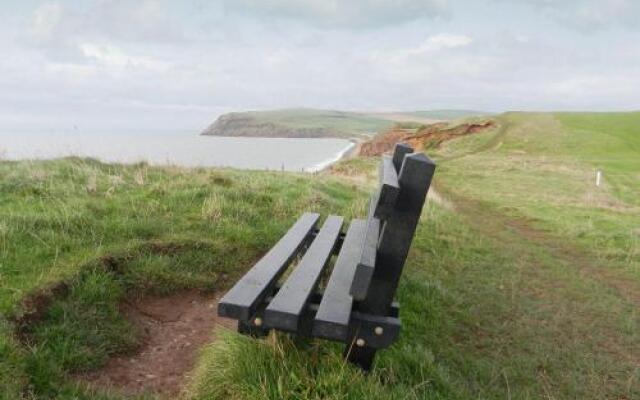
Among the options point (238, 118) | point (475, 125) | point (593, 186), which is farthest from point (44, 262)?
point (238, 118)

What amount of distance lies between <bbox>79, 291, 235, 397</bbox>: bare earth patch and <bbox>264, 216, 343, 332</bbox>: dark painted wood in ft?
3.49

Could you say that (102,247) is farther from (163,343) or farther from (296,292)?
(296,292)

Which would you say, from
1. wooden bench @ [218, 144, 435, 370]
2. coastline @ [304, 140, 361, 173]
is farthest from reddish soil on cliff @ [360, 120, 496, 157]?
wooden bench @ [218, 144, 435, 370]

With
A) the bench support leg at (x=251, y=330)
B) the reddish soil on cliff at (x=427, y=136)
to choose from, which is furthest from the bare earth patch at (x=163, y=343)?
the reddish soil on cliff at (x=427, y=136)

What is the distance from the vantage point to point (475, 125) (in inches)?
2025

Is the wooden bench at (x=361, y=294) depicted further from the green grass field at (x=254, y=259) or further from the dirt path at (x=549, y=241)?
the dirt path at (x=549, y=241)

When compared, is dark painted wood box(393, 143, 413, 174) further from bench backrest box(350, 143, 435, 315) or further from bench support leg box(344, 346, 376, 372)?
bench support leg box(344, 346, 376, 372)

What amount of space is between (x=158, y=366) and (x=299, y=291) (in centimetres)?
157

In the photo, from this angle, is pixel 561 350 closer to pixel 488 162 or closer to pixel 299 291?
pixel 299 291

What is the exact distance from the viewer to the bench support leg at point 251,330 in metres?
3.35

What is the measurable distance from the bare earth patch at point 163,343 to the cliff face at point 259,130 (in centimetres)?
14651

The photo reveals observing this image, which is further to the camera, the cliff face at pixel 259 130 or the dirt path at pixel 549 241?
the cliff face at pixel 259 130

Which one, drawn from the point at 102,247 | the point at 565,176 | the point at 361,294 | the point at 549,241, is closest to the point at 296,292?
the point at 361,294

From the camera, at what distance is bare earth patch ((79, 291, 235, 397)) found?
3.86 m
